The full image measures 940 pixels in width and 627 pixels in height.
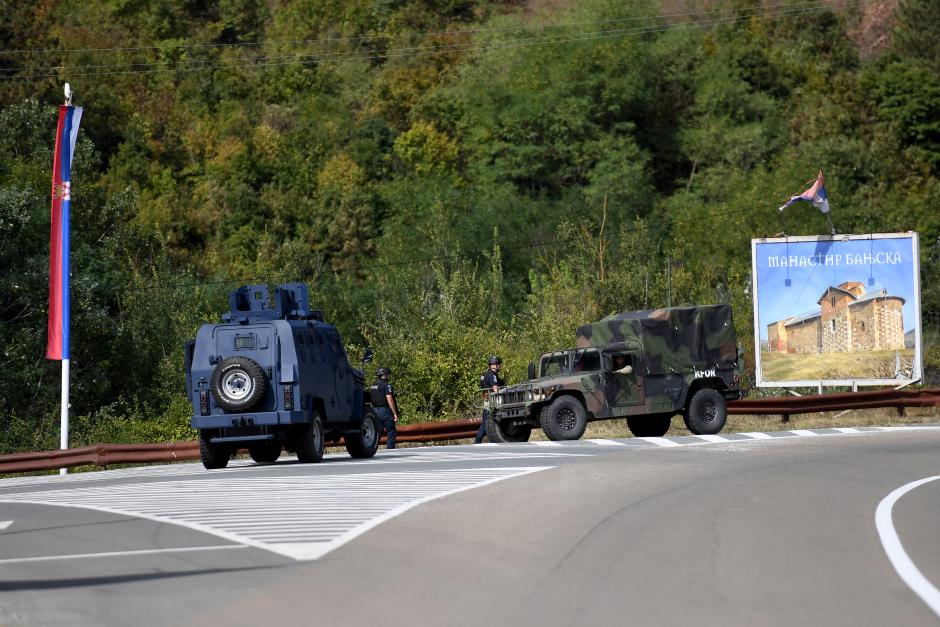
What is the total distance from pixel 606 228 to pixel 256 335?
5257 cm

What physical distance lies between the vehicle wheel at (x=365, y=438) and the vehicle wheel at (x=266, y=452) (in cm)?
121

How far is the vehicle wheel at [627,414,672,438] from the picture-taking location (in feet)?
101

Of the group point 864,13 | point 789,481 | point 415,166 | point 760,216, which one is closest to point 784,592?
point 789,481

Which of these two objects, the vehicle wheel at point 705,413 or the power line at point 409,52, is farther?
the power line at point 409,52

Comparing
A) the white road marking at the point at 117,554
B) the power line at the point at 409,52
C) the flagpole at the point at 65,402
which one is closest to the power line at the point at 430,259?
the power line at the point at 409,52

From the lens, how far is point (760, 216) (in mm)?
71562

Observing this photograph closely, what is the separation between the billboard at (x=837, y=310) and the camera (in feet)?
125

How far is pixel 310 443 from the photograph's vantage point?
2381 cm

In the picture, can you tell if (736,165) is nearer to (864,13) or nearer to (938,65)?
(938,65)

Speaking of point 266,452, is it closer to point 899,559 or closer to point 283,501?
point 283,501

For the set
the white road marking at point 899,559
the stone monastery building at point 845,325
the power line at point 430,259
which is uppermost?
the power line at point 430,259

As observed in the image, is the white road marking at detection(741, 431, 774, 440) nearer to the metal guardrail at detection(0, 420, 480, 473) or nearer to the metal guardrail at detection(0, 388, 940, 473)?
the metal guardrail at detection(0, 388, 940, 473)

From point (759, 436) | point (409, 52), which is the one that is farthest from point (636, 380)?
point (409, 52)

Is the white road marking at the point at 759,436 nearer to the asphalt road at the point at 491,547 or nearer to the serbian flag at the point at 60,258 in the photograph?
the asphalt road at the point at 491,547
